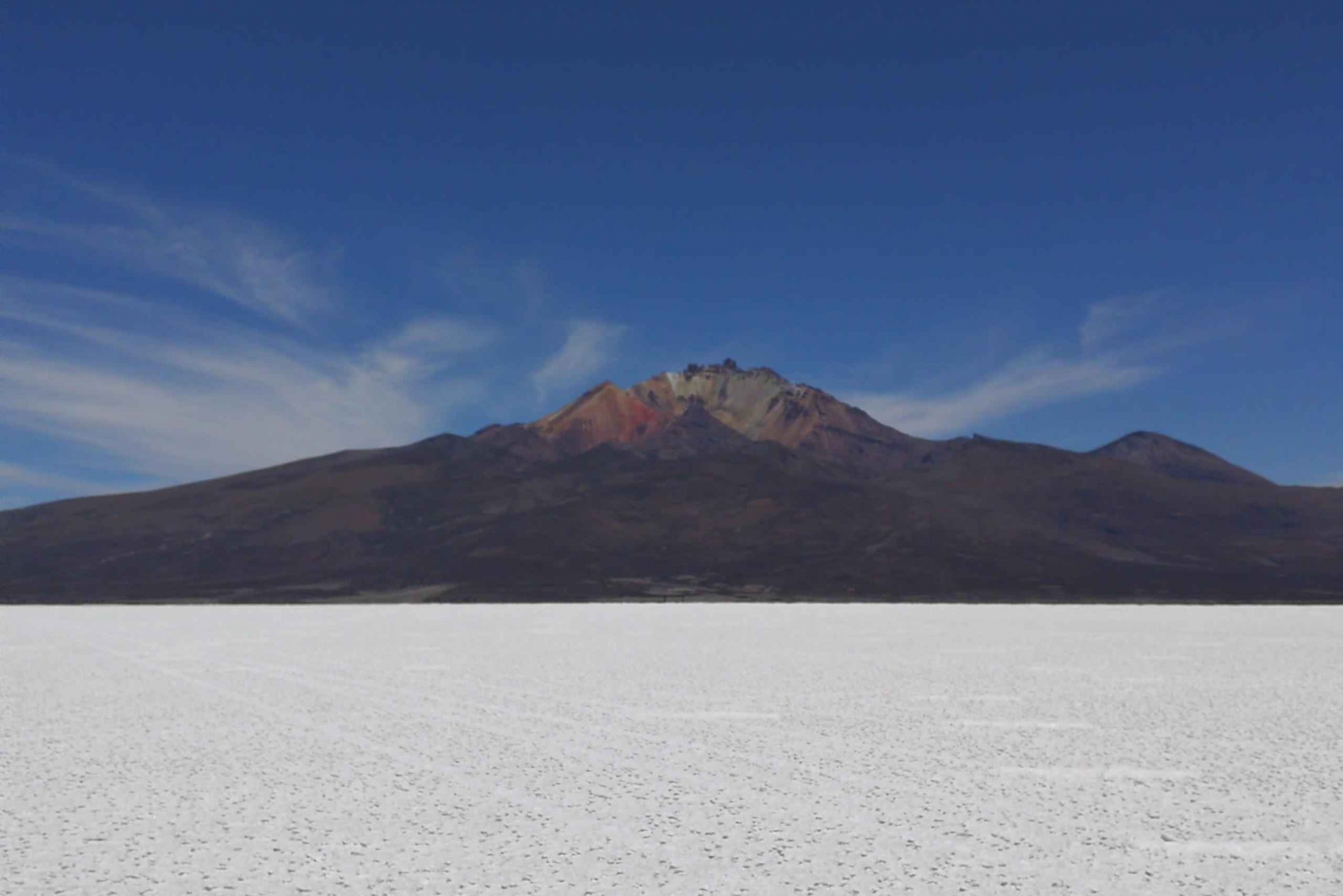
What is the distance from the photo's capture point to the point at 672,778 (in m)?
10.2

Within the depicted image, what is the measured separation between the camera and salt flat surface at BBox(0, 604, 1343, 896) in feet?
23.6

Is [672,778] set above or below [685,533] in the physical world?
below

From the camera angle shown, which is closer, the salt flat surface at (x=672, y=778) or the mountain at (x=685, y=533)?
the salt flat surface at (x=672, y=778)

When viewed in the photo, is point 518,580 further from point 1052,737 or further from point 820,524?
point 1052,737

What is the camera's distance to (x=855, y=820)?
334 inches

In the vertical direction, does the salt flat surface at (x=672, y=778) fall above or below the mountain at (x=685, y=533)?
below

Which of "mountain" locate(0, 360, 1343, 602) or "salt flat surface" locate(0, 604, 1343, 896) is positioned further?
"mountain" locate(0, 360, 1343, 602)

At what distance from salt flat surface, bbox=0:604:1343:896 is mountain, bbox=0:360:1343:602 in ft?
269

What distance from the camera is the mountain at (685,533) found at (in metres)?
118

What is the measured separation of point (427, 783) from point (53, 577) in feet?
491

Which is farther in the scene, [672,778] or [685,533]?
[685,533]

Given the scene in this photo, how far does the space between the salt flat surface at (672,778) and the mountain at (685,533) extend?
3231 inches

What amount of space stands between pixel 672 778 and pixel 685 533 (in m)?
139

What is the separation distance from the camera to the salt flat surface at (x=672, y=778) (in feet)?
23.6
